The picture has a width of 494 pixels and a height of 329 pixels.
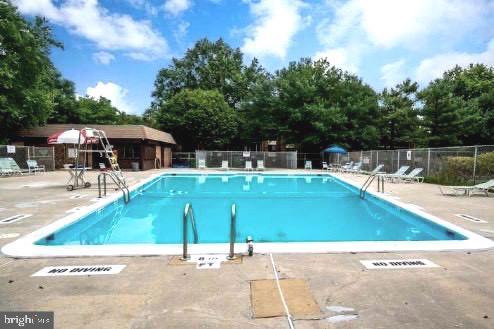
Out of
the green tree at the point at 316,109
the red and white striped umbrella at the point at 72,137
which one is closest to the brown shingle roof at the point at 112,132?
the red and white striped umbrella at the point at 72,137

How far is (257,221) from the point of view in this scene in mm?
8836

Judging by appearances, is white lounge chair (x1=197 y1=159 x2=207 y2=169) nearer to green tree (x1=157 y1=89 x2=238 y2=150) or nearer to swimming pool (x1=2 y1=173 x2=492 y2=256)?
green tree (x1=157 y1=89 x2=238 y2=150)

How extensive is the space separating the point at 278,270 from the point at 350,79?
100 ft

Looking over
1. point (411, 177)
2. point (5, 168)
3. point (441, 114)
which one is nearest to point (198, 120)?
point (5, 168)

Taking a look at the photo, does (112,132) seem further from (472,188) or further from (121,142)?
(472,188)

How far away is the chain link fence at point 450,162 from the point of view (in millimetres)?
13109

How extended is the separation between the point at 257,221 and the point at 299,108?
855 inches

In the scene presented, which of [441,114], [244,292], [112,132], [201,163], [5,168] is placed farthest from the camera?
[441,114]

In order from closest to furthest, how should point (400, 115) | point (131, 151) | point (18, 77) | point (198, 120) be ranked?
1. point (18, 77)
2. point (131, 151)
3. point (400, 115)
4. point (198, 120)

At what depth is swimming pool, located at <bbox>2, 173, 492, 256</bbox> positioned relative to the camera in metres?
4.95

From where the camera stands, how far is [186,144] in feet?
110

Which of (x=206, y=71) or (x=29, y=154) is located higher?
(x=206, y=71)

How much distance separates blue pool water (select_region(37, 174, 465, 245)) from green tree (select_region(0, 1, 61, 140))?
1348 cm

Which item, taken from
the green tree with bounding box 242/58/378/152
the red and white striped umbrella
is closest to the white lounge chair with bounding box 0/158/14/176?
the red and white striped umbrella
